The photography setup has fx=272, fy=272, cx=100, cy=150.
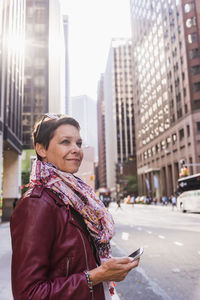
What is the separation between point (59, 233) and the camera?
1.46 metres

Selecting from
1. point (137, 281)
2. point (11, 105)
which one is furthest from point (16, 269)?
point (11, 105)

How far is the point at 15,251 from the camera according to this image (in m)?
1.38

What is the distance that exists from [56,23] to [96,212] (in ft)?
207

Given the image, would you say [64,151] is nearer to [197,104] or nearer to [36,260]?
[36,260]

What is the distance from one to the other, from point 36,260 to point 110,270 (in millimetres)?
389

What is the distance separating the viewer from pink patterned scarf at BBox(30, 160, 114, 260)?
1611mm

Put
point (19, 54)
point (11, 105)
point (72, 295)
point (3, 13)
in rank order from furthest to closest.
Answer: point (19, 54) < point (11, 105) < point (3, 13) < point (72, 295)

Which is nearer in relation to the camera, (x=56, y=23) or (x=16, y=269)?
(x=16, y=269)

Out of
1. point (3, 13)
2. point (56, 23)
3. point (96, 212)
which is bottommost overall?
point (96, 212)

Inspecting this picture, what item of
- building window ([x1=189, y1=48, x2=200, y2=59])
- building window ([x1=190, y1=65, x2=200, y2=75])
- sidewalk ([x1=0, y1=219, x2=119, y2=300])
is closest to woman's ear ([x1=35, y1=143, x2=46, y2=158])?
sidewalk ([x1=0, y1=219, x2=119, y2=300])

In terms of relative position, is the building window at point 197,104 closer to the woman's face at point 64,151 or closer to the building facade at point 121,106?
the woman's face at point 64,151

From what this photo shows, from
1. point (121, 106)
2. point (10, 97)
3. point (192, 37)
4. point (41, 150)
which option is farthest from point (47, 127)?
point (121, 106)

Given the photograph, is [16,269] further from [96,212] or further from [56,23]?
[56,23]

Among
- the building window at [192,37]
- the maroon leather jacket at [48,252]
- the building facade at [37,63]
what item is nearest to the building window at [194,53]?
the building window at [192,37]
